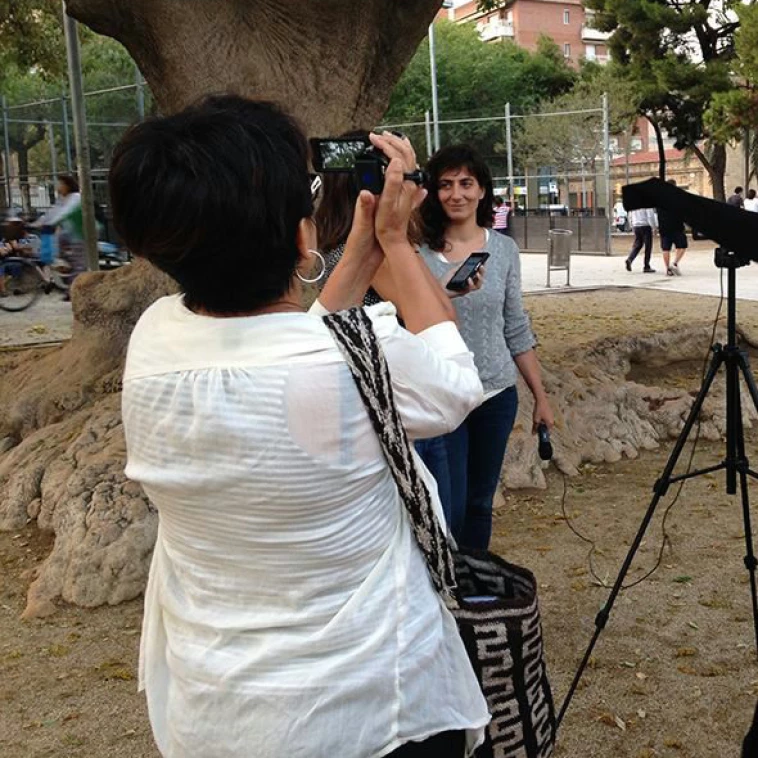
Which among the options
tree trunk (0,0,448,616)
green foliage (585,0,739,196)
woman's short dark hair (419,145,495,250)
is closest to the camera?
woman's short dark hair (419,145,495,250)

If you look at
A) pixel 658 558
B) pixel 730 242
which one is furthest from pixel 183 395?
pixel 658 558

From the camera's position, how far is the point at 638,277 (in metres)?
16.5

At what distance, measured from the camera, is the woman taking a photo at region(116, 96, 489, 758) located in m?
1.39

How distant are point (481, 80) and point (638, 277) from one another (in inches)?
1293

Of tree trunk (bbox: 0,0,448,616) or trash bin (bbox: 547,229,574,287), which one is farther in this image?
trash bin (bbox: 547,229,574,287)

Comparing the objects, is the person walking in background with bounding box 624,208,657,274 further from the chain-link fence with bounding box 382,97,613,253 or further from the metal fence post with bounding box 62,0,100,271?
the metal fence post with bounding box 62,0,100,271

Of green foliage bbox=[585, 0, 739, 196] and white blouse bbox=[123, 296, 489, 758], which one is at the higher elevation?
green foliage bbox=[585, 0, 739, 196]

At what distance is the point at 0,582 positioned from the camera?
15.4 feet

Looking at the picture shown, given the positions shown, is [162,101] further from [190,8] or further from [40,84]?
[40,84]

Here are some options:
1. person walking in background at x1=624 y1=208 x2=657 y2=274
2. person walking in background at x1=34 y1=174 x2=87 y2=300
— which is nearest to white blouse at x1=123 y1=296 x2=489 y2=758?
person walking in background at x1=34 y1=174 x2=87 y2=300

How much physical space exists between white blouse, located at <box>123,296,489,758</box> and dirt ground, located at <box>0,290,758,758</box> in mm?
1873

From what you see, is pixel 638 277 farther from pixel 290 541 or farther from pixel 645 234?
pixel 290 541

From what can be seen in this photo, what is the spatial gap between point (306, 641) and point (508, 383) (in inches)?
87.3

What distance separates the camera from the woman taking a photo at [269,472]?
4.56 feet
